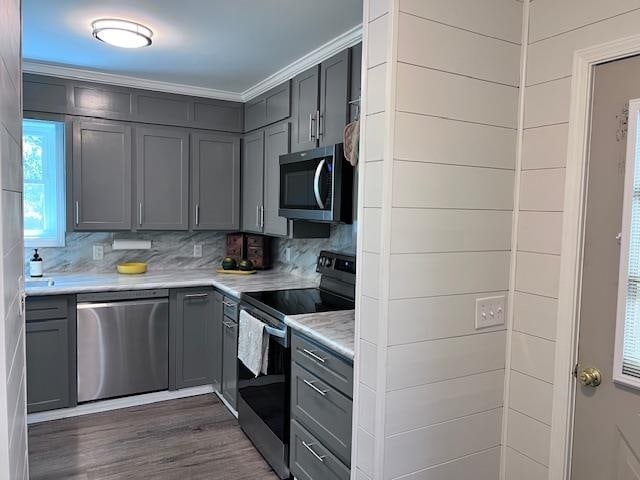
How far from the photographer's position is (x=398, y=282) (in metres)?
1.51

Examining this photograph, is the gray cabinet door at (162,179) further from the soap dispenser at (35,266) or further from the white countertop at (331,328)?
the white countertop at (331,328)

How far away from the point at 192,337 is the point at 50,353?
0.97m

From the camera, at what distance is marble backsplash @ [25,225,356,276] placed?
3668 mm

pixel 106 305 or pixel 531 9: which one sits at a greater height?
pixel 531 9

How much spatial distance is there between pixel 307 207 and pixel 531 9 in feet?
4.87

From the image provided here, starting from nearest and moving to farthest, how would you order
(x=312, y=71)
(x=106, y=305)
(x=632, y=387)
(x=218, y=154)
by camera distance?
(x=632, y=387), (x=312, y=71), (x=106, y=305), (x=218, y=154)

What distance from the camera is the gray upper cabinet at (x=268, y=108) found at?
10.7 feet

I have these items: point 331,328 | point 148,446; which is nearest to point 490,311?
point 331,328

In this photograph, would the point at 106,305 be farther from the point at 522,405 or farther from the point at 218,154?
the point at 522,405

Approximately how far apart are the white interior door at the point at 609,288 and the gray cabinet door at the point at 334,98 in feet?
4.48

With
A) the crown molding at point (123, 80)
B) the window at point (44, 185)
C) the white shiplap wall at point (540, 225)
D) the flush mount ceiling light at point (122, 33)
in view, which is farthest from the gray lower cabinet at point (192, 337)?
the white shiplap wall at point (540, 225)

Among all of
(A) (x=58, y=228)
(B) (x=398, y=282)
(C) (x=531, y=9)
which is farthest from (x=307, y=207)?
(A) (x=58, y=228)

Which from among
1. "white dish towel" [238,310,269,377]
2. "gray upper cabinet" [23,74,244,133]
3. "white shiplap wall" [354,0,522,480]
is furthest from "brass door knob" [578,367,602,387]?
"gray upper cabinet" [23,74,244,133]

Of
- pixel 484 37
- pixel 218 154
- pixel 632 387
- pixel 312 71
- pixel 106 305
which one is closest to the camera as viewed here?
pixel 632 387
